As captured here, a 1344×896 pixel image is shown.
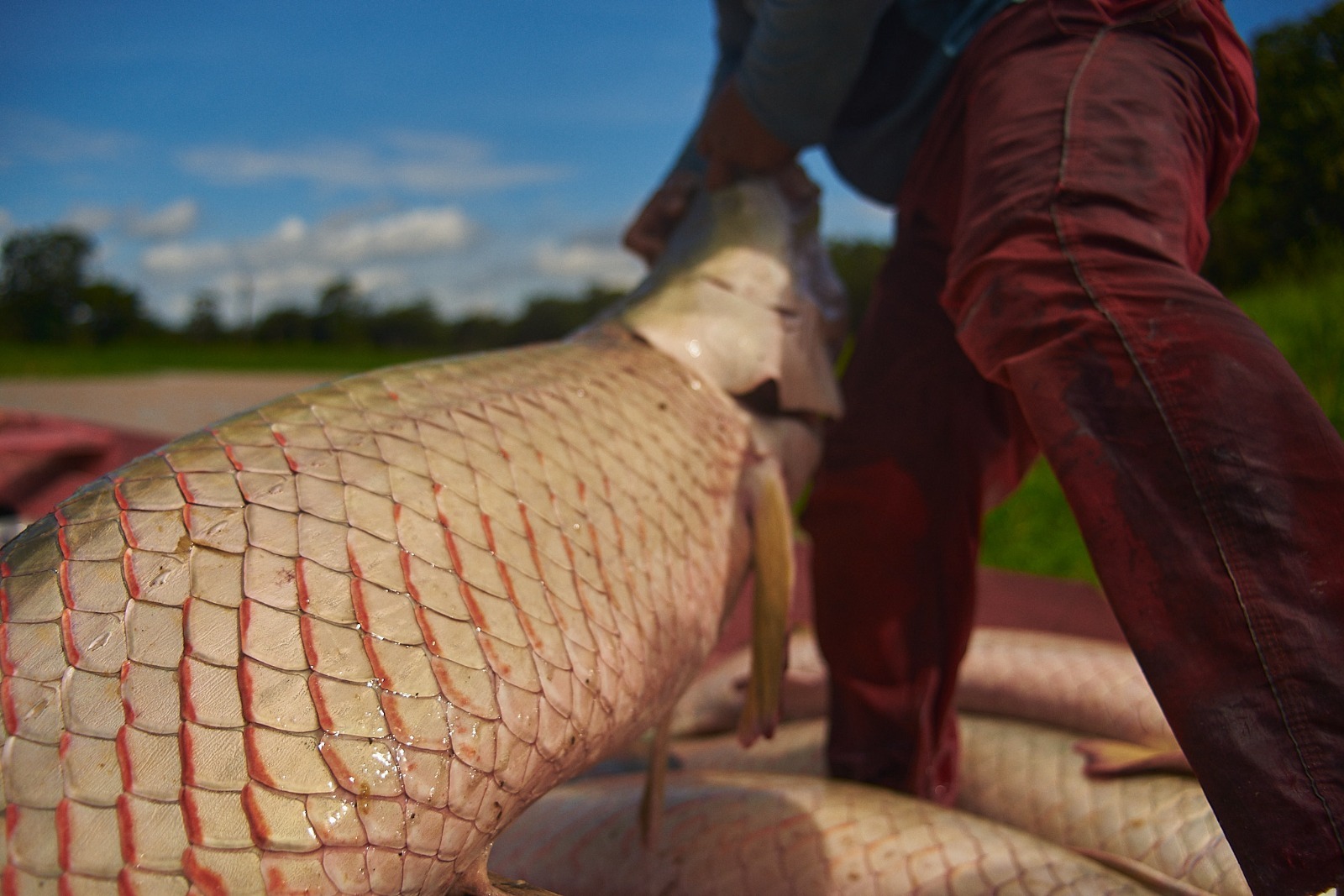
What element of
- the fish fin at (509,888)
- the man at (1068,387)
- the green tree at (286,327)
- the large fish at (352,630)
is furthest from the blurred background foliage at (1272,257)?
the green tree at (286,327)

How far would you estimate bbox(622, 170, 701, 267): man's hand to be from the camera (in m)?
2.04

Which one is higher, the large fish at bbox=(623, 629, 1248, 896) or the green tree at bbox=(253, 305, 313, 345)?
the large fish at bbox=(623, 629, 1248, 896)

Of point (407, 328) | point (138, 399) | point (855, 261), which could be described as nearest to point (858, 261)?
point (855, 261)

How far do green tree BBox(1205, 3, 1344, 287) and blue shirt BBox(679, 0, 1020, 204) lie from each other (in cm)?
131

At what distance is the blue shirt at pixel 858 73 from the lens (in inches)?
57.1

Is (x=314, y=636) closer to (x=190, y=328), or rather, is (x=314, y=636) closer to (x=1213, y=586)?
(x=1213, y=586)

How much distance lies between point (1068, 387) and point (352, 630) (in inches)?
32.5

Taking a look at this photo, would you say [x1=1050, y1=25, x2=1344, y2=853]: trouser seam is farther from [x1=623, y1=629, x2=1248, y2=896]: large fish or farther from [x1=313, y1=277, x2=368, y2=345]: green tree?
[x1=313, y1=277, x2=368, y2=345]: green tree

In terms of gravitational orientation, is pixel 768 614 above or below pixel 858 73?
below

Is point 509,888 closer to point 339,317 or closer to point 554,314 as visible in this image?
point 554,314

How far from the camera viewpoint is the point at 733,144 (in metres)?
1.84

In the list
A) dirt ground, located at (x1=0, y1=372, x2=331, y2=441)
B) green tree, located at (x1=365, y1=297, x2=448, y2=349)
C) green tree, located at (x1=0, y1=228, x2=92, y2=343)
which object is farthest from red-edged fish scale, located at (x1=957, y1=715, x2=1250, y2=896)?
green tree, located at (x1=365, y1=297, x2=448, y2=349)

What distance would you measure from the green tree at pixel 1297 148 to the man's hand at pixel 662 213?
1.53 metres

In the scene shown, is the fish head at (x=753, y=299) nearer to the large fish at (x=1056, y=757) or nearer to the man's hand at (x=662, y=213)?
the man's hand at (x=662, y=213)
